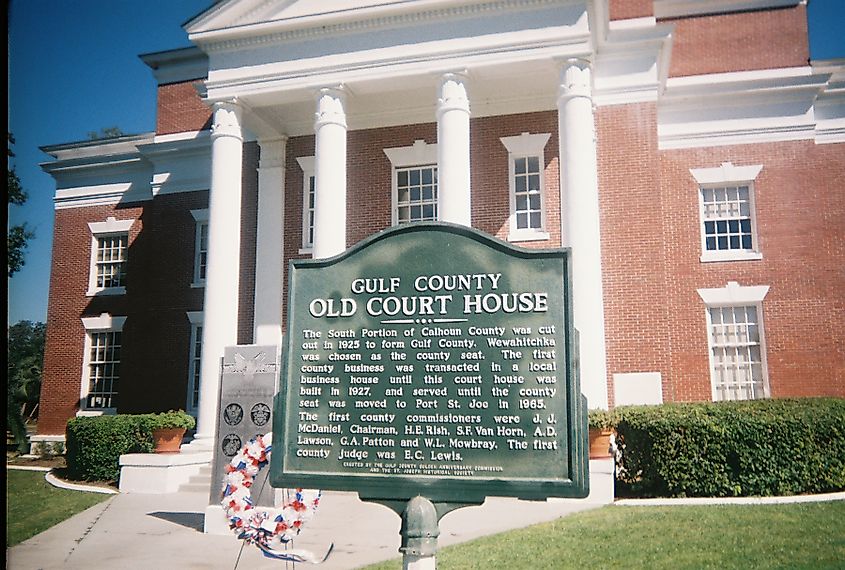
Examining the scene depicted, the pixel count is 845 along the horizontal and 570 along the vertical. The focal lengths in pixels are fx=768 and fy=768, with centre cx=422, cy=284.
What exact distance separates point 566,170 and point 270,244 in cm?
842

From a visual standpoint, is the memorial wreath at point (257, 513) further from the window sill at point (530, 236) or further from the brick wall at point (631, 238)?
the window sill at point (530, 236)

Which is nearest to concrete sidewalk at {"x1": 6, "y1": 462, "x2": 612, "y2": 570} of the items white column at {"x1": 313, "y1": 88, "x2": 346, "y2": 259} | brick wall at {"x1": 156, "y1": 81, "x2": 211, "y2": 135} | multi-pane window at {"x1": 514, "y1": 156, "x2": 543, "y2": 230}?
white column at {"x1": 313, "y1": 88, "x2": 346, "y2": 259}

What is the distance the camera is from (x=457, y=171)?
1561cm

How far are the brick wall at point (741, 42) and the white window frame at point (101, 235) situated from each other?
684 inches

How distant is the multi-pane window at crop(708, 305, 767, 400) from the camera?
18.8 m

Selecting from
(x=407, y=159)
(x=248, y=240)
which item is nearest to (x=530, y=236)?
(x=407, y=159)

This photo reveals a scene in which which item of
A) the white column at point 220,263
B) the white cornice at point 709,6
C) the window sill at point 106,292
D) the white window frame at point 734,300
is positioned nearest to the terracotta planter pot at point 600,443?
the white window frame at point 734,300

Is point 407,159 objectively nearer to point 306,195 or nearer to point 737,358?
point 306,195

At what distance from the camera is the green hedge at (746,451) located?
11664mm

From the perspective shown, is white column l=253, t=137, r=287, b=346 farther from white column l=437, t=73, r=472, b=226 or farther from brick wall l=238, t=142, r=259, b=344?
white column l=437, t=73, r=472, b=226

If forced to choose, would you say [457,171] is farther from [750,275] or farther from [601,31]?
[750,275]

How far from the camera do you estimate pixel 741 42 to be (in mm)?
20672

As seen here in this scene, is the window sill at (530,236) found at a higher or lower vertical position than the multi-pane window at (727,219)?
lower

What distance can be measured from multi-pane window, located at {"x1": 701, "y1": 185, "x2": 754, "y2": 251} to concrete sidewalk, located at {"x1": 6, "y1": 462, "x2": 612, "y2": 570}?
32.4ft
